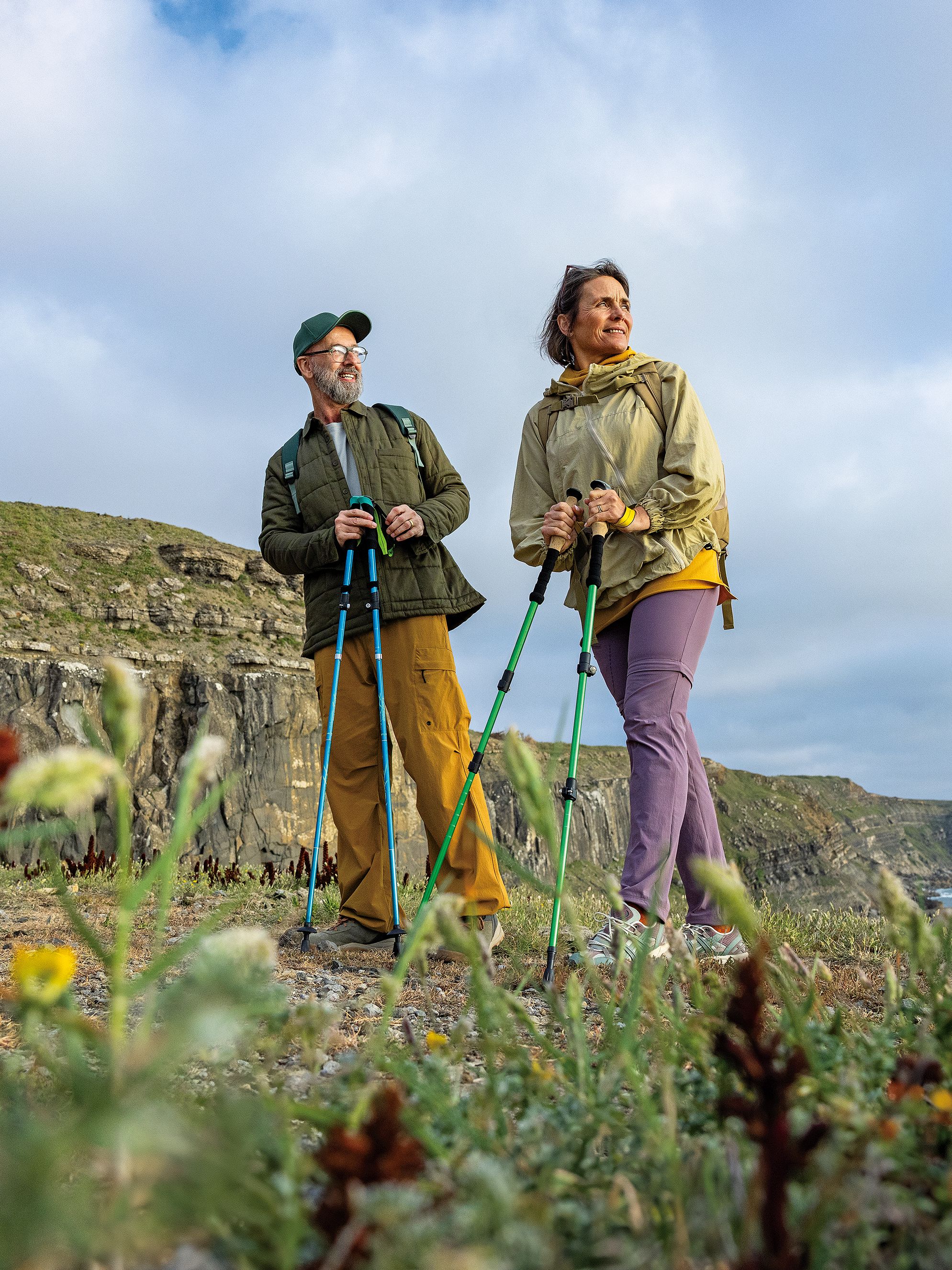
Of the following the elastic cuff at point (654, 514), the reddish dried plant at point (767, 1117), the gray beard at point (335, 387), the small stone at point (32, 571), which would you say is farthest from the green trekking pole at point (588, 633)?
the small stone at point (32, 571)

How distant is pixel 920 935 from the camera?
1.23m

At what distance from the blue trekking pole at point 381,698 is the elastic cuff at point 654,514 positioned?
1.53m

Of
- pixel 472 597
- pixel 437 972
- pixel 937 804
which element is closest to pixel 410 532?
pixel 472 597

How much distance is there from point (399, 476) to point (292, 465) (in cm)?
65

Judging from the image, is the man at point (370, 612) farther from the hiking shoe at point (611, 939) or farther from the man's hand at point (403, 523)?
the hiking shoe at point (611, 939)

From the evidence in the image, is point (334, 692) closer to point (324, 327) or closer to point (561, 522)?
point (561, 522)

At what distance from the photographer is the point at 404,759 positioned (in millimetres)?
4773

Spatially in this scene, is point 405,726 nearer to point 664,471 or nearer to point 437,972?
point 437,972

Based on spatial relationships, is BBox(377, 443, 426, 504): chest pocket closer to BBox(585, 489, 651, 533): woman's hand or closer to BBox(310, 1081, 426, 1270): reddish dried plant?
BBox(585, 489, 651, 533): woman's hand

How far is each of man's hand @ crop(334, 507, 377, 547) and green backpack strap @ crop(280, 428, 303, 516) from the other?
0.59 m

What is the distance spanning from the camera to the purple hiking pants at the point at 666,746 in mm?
3785

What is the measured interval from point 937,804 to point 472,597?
196446mm

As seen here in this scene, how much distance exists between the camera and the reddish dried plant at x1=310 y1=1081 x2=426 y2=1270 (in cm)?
87

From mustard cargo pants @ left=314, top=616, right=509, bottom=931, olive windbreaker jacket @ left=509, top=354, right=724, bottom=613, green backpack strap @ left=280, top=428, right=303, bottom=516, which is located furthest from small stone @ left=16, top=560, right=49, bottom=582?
olive windbreaker jacket @ left=509, top=354, right=724, bottom=613
